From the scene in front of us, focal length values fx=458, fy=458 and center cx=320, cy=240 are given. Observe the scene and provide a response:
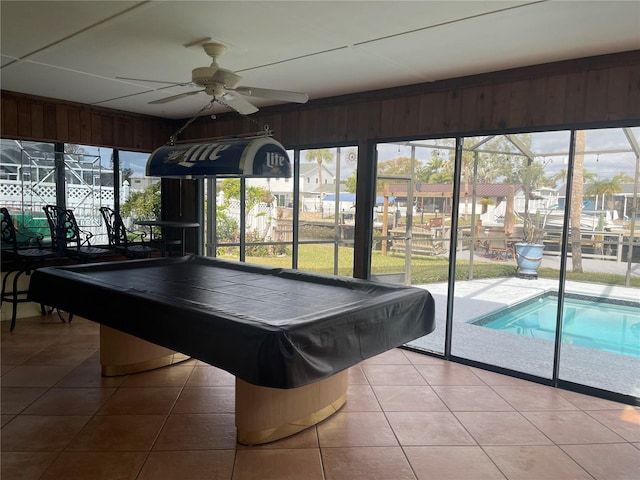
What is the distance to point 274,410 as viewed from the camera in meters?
2.78

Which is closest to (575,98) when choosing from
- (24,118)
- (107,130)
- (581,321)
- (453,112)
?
(453,112)

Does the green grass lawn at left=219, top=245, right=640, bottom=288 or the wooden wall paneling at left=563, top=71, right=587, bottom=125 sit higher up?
the wooden wall paneling at left=563, top=71, right=587, bottom=125

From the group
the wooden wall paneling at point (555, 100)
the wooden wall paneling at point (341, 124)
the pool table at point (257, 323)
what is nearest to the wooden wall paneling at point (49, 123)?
the pool table at point (257, 323)

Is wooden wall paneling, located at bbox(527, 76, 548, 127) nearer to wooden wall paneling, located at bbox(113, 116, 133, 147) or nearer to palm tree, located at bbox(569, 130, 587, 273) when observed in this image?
palm tree, located at bbox(569, 130, 587, 273)

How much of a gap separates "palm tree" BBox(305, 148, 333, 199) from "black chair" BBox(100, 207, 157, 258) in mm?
2379

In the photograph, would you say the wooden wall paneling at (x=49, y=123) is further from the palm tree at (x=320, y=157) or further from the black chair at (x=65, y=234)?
the palm tree at (x=320, y=157)

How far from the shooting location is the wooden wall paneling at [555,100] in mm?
3627

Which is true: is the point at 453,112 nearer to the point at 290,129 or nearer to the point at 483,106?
the point at 483,106

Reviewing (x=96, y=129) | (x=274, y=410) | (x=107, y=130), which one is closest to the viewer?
(x=274, y=410)

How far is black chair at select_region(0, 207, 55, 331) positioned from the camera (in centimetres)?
496

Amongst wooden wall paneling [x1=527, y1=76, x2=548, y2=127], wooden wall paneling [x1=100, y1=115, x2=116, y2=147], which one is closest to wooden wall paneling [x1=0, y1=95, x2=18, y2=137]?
wooden wall paneling [x1=100, y1=115, x2=116, y2=147]

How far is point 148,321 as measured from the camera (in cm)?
266

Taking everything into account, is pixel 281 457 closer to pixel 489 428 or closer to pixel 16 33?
pixel 489 428

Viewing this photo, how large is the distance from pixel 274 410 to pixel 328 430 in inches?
17.0
